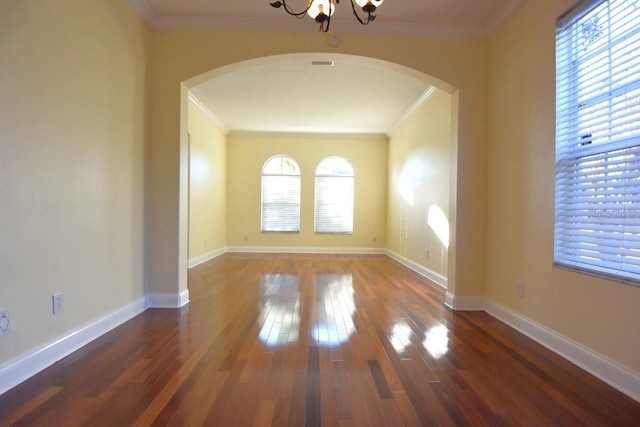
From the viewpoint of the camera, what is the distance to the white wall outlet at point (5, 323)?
171 cm

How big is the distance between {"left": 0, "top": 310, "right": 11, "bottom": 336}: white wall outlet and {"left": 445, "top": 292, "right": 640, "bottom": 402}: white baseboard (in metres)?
3.44

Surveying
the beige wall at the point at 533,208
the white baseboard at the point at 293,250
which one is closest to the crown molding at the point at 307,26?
the beige wall at the point at 533,208

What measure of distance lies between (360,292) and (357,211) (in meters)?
4.15

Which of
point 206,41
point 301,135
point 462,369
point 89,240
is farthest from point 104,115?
A: point 301,135

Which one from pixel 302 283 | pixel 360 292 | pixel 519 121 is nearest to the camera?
pixel 519 121

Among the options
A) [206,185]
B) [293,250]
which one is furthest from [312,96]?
[293,250]

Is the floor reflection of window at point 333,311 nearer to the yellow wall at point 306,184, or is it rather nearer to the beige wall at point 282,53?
the beige wall at point 282,53

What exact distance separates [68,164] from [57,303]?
94 cm

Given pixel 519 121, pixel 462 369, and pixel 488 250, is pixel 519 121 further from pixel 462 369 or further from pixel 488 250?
pixel 462 369

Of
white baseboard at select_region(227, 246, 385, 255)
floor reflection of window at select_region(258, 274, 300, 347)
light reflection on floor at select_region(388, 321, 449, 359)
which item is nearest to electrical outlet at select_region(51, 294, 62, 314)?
floor reflection of window at select_region(258, 274, 300, 347)

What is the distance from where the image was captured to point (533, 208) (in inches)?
102

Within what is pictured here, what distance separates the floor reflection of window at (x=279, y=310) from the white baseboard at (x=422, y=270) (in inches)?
78.9

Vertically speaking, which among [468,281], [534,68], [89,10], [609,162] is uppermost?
[89,10]

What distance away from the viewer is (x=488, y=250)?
325cm
